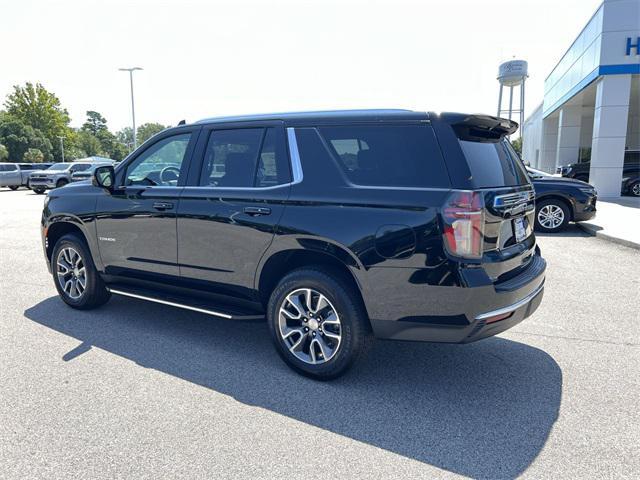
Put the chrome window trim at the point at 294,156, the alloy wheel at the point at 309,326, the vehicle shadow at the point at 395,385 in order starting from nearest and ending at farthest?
1. the vehicle shadow at the point at 395,385
2. the alloy wheel at the point at 309,326
3. the chrome window trim at the point at 294,156

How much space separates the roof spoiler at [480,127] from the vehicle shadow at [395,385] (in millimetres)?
1811

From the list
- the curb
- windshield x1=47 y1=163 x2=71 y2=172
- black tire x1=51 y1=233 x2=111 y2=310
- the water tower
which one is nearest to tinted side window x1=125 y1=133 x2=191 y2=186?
black tire x1=51 y1=233 x2=111 y2=310

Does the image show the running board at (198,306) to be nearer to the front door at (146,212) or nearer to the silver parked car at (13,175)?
the front door at (146,212)

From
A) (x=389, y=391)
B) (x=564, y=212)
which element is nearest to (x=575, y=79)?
(x=564, y=212)

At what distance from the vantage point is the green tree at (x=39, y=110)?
59062 millimetres

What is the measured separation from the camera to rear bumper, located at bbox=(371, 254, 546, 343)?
9.69 feet

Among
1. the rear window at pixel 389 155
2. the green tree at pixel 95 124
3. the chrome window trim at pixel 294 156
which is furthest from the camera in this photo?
the green tree at pixel 95 124

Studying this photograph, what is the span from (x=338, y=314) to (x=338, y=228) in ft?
2.01

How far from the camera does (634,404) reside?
124 inches

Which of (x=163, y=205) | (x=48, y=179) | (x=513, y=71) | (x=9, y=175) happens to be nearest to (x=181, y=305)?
(x=163, y=205)

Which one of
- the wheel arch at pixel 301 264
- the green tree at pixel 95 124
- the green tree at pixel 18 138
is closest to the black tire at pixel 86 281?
the wheel arch at pixel 301 264

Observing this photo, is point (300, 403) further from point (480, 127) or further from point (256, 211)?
point (480, 127)

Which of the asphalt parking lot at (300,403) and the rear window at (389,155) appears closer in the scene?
the asphalt parking lot at (300,403)

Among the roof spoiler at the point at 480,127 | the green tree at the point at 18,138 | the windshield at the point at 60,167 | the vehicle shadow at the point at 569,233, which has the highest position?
the green tree at the point at 18,138
